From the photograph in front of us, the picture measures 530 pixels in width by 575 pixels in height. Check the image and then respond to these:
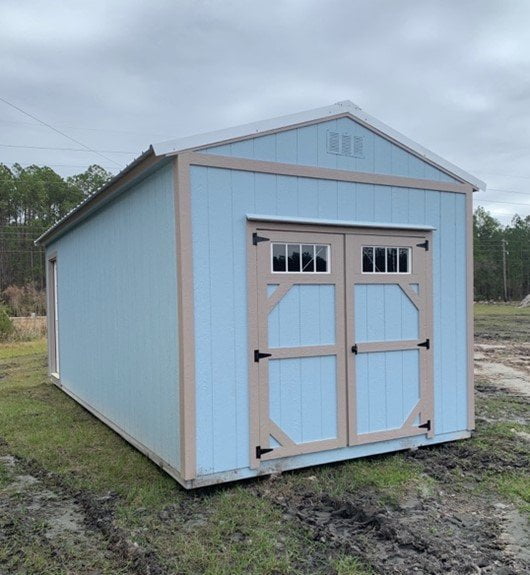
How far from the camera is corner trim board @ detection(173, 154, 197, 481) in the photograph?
12.3 feet

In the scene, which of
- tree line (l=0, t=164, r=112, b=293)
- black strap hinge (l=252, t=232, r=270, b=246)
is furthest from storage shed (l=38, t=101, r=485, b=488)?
tree line (l=0, t=164, r=112, b=293)

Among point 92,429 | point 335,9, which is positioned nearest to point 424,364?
point 92,429

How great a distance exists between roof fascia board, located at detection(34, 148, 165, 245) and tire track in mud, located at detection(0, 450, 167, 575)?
240 centimetres

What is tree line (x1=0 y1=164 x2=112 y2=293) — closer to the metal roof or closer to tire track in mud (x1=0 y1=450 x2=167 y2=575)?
tire track in mud (x1=0 y1=450 x2=167 y2=575)

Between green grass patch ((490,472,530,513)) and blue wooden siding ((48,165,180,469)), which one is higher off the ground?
blue wooden siding ((48,165,180,469))

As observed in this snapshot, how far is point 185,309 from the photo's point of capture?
148 inches

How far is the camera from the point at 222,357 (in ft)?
12.8

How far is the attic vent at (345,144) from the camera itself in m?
4.40

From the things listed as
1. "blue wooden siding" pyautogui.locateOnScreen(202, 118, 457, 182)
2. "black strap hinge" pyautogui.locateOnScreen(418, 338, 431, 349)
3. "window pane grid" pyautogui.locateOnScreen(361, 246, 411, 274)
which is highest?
"blue wooden siding" pyautogui.locateOnScreen(202, 118, 457, 182)

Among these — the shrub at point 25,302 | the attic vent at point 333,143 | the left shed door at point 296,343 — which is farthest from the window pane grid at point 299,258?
the shrub at point 25,302

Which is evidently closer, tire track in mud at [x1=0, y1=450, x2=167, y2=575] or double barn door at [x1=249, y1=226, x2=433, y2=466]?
tire track in mud at [x1=0, y1=450, x2=167, y2=575]

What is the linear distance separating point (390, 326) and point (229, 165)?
1959mm

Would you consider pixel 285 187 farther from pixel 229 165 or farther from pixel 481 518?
pixel 481 518

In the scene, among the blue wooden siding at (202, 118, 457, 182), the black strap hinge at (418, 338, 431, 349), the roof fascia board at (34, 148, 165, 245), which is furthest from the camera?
the black strap hinge at (418, 338, 431, 349)
